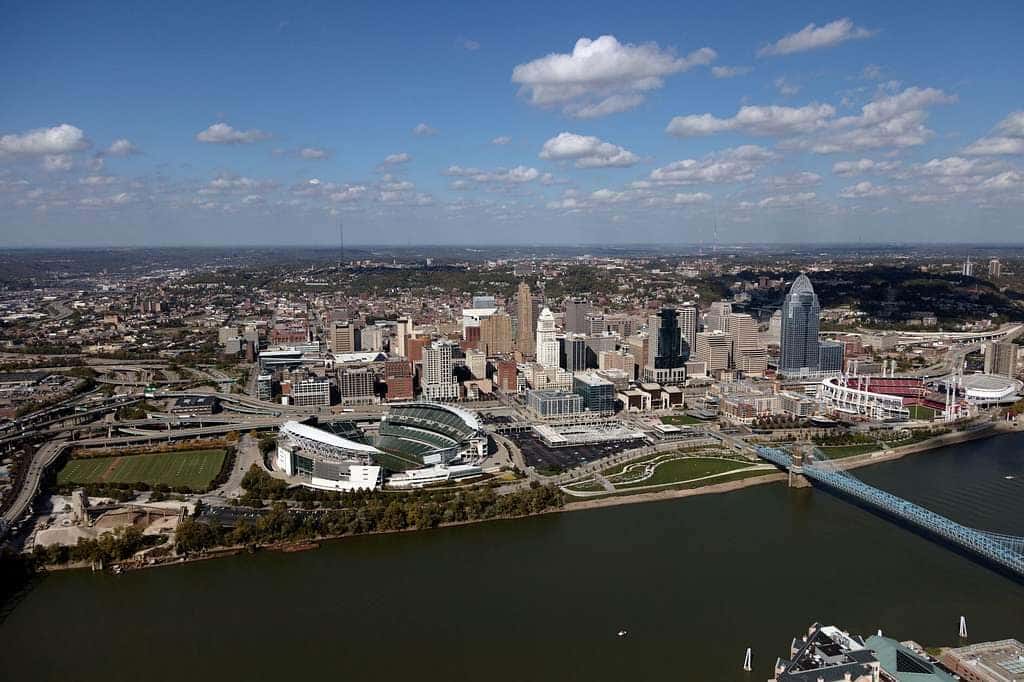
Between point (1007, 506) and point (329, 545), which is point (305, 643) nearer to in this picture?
point (329, 545)

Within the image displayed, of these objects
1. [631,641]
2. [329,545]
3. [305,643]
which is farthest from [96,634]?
[631,641]

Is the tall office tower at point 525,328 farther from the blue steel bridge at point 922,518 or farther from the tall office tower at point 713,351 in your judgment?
the blue steel bridge at point 922,518

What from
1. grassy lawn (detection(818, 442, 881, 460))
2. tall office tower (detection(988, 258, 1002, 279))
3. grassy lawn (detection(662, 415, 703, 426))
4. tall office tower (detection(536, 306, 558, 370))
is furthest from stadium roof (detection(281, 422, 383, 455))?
tall office tower (detection(988, 258, 1002, 279))

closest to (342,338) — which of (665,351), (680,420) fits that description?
(665,351)

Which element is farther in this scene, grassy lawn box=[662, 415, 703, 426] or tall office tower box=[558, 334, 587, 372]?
tall office tower box=[558, 334, 587, 372]

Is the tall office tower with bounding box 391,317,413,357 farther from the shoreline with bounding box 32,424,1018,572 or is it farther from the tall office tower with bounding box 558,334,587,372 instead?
the shoreline with bounding box 32,424,1018,572

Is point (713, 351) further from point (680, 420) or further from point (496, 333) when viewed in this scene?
point (496, 333)
